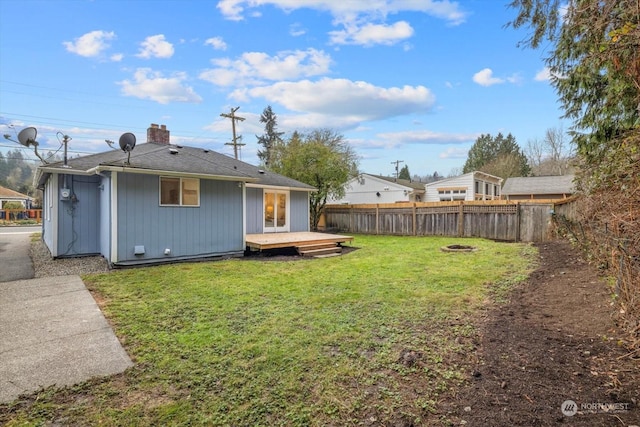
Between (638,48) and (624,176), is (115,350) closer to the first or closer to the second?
(624,176)

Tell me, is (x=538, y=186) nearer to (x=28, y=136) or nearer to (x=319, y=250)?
(x=319, y=250)

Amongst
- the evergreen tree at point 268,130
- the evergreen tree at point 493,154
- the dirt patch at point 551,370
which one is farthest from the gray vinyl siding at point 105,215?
the evergreen tree at point 493,154

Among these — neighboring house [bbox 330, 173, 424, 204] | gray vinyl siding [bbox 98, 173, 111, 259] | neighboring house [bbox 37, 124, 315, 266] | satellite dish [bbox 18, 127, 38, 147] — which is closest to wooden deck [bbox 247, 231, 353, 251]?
neighboring house [bbox 37, 124, 315, 266]

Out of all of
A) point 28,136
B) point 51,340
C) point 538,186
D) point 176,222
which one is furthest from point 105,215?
point 538,186

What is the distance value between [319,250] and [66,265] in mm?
6597

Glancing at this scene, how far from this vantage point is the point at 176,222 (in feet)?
27.3

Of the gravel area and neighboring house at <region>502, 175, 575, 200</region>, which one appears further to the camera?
neighboring house at <region>502, 175, 575, 200</region>

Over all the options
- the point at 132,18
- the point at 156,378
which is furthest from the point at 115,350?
the point at 132,18

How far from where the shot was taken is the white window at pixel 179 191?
817 centimetres

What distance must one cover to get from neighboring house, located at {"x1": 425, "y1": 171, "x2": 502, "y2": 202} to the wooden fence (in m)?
12.2

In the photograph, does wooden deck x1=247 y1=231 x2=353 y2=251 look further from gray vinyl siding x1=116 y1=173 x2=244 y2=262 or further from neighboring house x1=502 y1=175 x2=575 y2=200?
neighboring house x1=502 y1=175 x2=575 y2=200

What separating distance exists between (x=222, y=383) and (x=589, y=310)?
4151 mm

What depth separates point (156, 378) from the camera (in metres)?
2.65

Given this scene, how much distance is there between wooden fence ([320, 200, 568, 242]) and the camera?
452 inches
